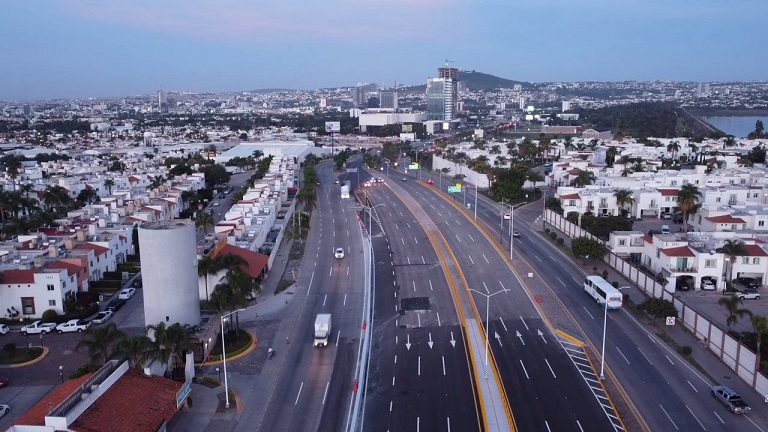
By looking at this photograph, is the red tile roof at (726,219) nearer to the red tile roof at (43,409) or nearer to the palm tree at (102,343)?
the palm tree at (102,343)

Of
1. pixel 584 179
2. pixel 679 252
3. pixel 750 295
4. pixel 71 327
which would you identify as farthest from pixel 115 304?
pixel 584 179

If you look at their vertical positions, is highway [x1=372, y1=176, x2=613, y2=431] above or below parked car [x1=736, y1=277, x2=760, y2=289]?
below

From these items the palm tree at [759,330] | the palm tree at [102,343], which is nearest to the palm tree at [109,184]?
the palm tree at [102,343]

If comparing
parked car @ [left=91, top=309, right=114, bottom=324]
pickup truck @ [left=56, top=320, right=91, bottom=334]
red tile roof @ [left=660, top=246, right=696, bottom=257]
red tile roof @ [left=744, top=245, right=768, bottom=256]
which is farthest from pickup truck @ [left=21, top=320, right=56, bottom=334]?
red tile roof @ [left=744, top=245, right=768, bottom=256]

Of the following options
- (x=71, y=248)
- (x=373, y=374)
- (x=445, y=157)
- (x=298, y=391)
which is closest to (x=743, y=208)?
(x=373, y=374)

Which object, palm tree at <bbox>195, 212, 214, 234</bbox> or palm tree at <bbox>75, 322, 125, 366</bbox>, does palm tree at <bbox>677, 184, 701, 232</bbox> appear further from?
palm tree at <bbox>75, 322, 125, 366</bbox>

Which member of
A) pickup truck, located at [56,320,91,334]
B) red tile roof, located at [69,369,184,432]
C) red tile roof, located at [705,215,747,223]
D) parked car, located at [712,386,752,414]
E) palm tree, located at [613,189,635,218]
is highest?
palm tree, located at [613,189,635,218]
